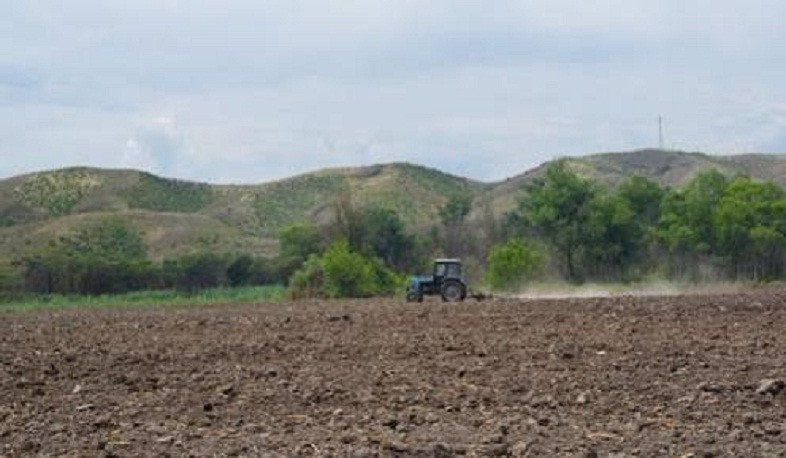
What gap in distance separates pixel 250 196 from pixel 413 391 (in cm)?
12651

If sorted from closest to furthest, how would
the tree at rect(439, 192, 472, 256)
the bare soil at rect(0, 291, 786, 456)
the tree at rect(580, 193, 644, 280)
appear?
1. the bare soil at rect(0, 291, 786, 456)
2. the tree at rect(580, 193, 644, 280)
3. the tree at rect(439, 192, 472, 256)

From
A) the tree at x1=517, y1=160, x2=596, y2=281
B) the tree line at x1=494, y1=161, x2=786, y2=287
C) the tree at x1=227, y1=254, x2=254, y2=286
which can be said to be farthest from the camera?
the tree at x1=227, y1=254, x2=254, y2=286

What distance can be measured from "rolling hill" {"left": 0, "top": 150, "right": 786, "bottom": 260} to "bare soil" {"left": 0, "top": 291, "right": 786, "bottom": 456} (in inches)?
3485

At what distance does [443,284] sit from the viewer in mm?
40344

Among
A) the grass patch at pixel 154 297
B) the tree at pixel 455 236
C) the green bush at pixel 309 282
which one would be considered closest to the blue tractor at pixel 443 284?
the green bush at pixel 309 282

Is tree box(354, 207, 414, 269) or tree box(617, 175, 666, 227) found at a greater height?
tree box(617, 175, 666, 227)

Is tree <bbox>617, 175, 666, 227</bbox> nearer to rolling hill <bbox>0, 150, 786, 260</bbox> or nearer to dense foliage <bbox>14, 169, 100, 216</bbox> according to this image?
rolling hill <bbox>0, 150, 786, 260</bbox>

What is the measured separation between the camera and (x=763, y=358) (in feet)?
51.2

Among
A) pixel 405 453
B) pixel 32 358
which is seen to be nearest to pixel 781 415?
pixel 405 453

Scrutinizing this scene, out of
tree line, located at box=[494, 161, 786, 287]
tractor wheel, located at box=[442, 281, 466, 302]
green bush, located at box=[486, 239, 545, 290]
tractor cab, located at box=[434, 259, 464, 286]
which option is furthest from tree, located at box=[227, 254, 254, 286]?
tractor wheel, located at box=[442, 281, 466, 302]

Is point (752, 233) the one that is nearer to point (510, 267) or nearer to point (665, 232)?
point (665, 232)

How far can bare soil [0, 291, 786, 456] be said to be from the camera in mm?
10180

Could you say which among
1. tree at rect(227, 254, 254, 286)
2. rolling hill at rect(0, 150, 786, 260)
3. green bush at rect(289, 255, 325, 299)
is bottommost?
green bush at rect(289, 255, 325, 299)

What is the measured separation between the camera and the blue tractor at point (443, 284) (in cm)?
4016
